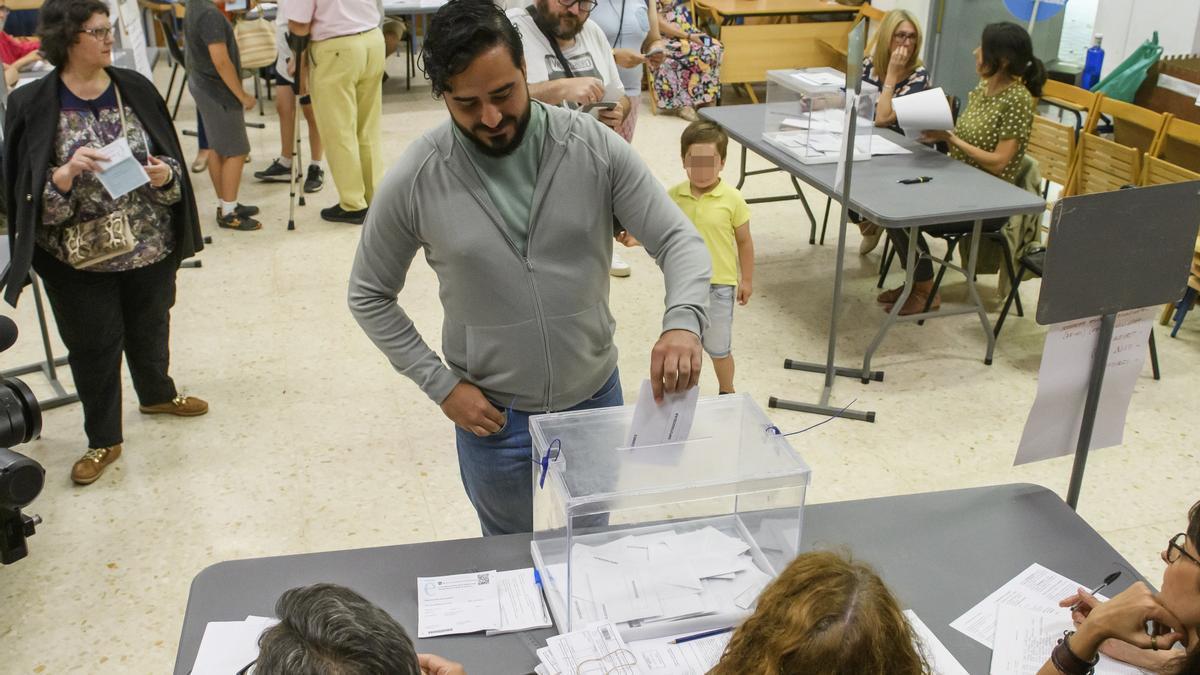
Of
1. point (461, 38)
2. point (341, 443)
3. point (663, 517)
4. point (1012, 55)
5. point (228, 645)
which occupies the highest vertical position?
point (461, 38)

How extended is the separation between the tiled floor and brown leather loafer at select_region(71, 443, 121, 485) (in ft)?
0.14

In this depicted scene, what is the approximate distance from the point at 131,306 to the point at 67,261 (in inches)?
13.6

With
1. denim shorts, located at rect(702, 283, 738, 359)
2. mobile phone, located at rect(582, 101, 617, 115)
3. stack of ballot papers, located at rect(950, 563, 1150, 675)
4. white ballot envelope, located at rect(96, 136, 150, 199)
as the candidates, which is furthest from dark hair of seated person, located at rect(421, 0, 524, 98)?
mobile phone, located at rect(582, 101, 617, 115)

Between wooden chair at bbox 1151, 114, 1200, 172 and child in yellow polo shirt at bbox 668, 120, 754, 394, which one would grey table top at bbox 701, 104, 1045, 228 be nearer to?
child in yellow polo shirt at bbox 668, 120, 754, 394

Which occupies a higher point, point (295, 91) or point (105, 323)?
point (295, 91)

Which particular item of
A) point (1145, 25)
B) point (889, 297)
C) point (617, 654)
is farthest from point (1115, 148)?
point (617, 654)

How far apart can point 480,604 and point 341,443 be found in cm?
211

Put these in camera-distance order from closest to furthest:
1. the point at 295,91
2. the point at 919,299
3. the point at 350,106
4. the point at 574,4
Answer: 1. the point at 574,4
2. the point at 919,299
3. the point at 350,106
4. the point at 295,91

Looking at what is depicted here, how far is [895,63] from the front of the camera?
5141 millimetres

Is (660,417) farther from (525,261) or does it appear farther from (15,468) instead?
(15,468)

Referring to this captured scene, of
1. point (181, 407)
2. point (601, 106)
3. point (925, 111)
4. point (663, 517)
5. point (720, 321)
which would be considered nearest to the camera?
point (663, 517)

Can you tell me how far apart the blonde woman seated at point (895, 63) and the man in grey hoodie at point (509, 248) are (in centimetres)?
339

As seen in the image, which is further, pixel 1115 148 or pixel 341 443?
pixel 1115 148

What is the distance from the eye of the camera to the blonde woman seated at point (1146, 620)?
162cm
